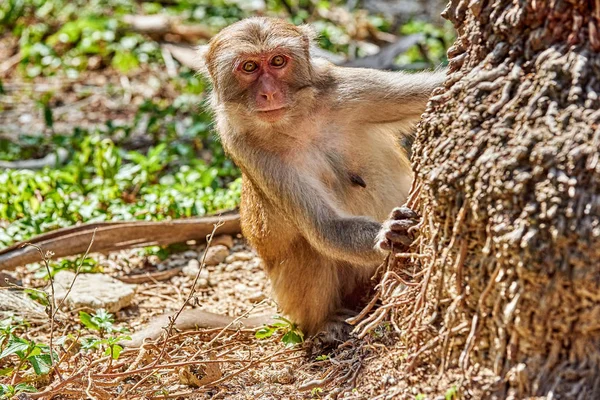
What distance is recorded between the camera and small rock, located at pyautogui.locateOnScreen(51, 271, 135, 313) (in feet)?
19.1

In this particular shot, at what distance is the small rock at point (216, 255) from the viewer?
22.2 ft

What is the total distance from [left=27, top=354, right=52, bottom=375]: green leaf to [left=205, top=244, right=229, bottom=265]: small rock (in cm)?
235

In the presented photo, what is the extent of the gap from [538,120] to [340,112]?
2176 millimetres

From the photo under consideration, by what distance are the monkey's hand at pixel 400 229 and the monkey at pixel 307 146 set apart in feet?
2.22

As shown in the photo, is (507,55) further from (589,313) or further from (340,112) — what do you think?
(340,112)

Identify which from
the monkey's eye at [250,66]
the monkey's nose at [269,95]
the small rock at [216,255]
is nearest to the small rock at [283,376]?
the monkey's nose at [269,95]

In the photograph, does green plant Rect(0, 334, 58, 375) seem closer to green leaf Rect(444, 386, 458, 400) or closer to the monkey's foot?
the monkey's foot

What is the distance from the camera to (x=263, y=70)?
5.14m

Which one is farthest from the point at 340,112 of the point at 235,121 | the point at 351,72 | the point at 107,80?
the point at 107,80

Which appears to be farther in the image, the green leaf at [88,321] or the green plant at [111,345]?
the green leaf at [88,321]

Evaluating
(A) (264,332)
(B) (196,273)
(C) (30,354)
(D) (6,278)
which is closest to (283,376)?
(A) (264,332)

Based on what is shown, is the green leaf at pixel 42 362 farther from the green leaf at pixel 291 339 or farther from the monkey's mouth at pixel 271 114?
the monkey's mouth at pixel 271 114

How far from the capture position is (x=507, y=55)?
133 inches

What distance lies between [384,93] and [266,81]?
0.73m
